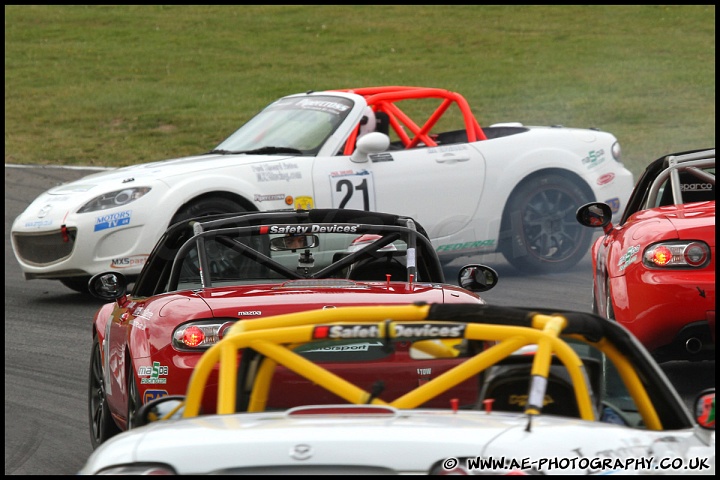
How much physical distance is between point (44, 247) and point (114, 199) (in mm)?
706

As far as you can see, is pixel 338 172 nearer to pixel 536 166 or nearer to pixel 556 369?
pixel 536 166

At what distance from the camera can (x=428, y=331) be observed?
358 centimetres

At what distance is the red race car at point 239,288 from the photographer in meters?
5.48

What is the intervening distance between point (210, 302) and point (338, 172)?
5.24 meters

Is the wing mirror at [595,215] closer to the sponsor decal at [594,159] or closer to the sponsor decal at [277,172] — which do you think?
the sponsor decal at [277,172]

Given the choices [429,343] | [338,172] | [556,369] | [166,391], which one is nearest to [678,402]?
[556,369]

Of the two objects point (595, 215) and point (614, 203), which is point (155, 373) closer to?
point (595, 215)

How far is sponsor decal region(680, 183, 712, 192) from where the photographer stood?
827 cm

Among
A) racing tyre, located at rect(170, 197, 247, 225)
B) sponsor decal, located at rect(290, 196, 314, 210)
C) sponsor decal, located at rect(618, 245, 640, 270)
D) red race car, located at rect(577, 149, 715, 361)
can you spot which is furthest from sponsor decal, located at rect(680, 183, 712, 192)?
racing tyre, located at rect(170, 197, 247, 225)

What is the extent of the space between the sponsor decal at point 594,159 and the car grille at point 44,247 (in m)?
4.58

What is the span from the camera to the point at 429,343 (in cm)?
414

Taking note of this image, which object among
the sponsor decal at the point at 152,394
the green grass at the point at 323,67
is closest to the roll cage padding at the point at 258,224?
the sponsor decal at the point at 152,394

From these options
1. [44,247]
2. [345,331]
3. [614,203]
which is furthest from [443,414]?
[614,203]

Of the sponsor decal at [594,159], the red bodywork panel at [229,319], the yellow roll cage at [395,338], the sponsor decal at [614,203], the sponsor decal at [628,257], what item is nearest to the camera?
the yellow roll cage at [395,338]
